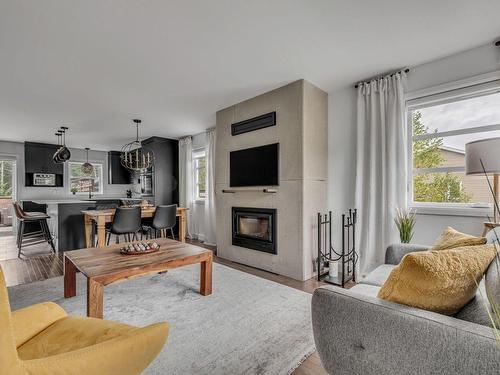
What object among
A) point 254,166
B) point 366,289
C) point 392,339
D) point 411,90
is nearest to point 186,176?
point 254,166

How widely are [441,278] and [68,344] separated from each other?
1.61 metres

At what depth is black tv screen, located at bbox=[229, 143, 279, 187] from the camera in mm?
3502

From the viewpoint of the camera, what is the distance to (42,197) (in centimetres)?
725

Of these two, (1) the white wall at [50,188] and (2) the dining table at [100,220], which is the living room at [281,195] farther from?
(1) the white wall at [50,188]

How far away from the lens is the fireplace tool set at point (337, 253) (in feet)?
10.3

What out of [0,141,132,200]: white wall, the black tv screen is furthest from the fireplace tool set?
[0,141,132,200]: white wall

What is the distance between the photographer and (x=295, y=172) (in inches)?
129

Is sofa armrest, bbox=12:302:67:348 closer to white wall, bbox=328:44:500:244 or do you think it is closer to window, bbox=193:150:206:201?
white wall, bbox=328:44:500:244

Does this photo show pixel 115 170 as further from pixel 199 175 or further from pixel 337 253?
pixel 337 253

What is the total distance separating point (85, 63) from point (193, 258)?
2.31 metres

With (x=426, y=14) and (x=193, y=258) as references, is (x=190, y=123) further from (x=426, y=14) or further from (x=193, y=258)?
(x=426, y=14)

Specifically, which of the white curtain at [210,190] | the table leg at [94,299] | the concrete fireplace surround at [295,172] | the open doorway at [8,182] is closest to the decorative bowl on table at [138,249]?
the table leg at [94,299]

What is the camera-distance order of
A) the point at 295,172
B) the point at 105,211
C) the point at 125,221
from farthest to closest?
the point at 105,211 → the point at 125,221 → the point at 295,172

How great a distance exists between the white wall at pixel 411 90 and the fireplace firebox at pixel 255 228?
0.87 meters
